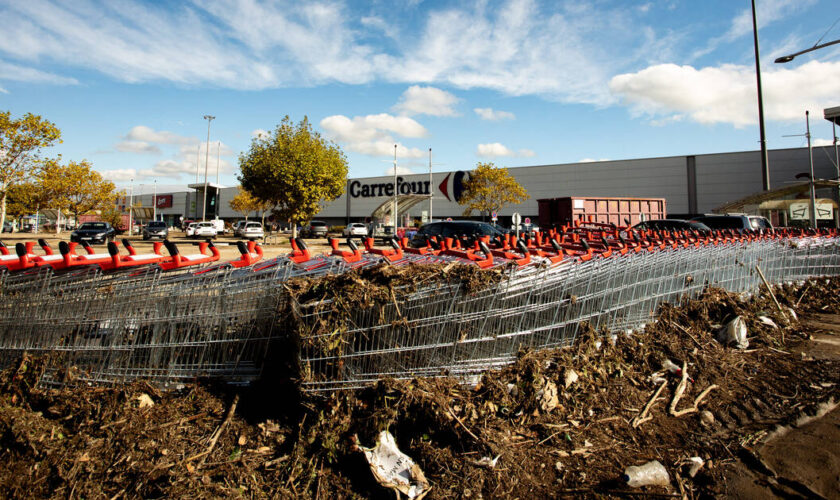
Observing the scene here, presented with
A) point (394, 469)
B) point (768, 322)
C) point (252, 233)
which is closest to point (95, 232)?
point (252, 233)

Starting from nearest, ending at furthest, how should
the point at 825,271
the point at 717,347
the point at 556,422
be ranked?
the point at 556,422
the point at 717,347
the point at 825,271

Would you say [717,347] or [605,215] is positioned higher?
[605,215]

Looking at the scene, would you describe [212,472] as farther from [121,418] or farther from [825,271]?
[825,271]

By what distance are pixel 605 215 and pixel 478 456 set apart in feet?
59.1

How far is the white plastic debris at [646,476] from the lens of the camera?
7.45 ft

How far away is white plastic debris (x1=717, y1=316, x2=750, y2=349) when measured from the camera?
13.8 feet

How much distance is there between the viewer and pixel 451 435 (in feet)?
8.09

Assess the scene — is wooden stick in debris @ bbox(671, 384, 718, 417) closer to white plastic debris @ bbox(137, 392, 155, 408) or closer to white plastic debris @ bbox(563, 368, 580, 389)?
white plastic debris @ bbox(563, 368, 580, 389)

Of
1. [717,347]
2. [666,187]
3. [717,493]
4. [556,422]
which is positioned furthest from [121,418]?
[666,187]

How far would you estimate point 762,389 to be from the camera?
3.33 m

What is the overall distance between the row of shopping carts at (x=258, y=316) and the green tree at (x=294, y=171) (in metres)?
19.2

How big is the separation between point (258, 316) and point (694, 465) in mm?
2583

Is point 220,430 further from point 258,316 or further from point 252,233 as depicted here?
point 252,233

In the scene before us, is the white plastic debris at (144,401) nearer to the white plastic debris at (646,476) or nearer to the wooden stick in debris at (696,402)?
the white plastic debris at (646,476)
